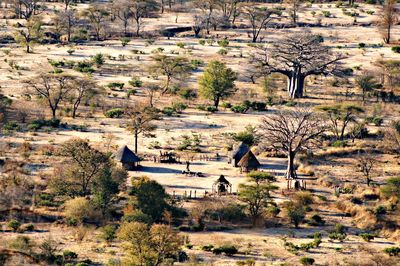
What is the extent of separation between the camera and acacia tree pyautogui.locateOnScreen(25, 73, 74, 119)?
247ft

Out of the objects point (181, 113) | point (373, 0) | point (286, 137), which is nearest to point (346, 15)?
point (373, 0)

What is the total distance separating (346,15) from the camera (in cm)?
12738

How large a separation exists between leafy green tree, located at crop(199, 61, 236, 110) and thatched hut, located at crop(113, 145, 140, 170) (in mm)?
20944

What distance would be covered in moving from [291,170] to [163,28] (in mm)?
62351

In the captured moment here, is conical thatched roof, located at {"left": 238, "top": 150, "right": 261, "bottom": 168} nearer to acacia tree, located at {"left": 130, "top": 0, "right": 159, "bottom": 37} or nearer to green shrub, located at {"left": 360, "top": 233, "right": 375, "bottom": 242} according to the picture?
green shrub, located at {"left": 360, "top": 233, "right": 375, "bottom": 242}

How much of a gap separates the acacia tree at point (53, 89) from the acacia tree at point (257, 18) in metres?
38.5

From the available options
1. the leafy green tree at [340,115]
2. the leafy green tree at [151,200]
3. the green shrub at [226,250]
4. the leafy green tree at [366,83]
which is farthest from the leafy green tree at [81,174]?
the leafy green tree at [366,83]

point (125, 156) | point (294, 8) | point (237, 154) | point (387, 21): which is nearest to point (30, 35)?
point (294, 8)

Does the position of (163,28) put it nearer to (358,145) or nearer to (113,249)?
(358,145)

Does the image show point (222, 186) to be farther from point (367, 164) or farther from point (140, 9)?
point (140, 9)

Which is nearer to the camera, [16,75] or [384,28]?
[16,75]

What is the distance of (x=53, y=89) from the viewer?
3108 inches

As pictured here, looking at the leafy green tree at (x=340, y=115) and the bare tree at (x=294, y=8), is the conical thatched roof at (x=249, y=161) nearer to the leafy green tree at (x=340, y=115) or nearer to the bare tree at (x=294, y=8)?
the leafy green tree at (x=340, y=115)

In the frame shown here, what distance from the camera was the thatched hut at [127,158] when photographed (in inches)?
2343
